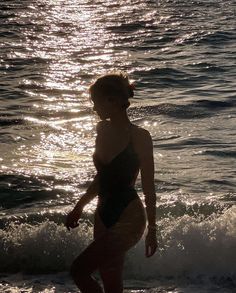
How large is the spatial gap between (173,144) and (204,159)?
3.01 ft

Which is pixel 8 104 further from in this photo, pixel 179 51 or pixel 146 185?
pixel 146 185

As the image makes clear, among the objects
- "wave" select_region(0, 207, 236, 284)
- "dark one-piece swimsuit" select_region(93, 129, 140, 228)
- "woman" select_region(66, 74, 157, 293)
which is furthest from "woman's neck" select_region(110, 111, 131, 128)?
"wave" select_region(0, 207, 236, 284)

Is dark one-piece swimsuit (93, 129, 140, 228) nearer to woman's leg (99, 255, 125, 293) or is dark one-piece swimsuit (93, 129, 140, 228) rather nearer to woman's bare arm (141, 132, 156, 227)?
woman's bare arm (141, 132, 156, 227)

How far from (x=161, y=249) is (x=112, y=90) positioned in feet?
11.5

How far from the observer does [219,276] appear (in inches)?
320

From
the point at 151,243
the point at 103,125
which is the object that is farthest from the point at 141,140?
the point at 151,243

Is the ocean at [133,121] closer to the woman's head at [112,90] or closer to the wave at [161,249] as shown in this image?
the wave at [161,249]

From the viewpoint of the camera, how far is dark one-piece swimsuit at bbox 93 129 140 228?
221 inches

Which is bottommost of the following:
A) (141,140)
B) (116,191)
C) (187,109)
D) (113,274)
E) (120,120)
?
(187,109)

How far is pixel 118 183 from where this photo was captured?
564 centimetres

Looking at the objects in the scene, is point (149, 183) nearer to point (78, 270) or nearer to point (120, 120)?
point (120, 120)

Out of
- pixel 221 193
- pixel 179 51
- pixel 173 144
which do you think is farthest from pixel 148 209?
pixel 179 51

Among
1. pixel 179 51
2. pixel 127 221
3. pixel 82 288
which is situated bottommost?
pixel 179 51

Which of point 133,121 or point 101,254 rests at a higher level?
point 101,254
